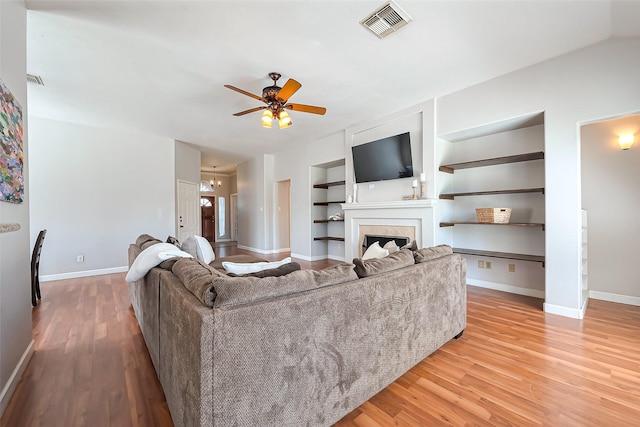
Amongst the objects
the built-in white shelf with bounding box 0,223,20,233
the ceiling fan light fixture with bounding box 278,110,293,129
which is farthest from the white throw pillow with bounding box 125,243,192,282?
the ceiling fan light fixture with bounding box 278,110,293,129

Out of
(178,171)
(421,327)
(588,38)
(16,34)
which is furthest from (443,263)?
(178,171)

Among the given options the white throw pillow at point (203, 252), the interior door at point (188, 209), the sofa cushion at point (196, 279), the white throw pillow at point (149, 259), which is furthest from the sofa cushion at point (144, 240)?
the interior door at point (188, 209)

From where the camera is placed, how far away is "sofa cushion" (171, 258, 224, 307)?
1.06 meters

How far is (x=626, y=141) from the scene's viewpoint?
308 centimetres

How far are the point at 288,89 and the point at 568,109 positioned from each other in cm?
289

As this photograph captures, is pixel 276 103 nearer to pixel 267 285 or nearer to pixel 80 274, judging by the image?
pixel 267 285

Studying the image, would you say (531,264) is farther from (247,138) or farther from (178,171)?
(178,171)

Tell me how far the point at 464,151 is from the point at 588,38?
1689mm

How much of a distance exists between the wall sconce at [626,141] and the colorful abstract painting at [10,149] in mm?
5514

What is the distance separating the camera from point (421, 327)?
185 centimetres

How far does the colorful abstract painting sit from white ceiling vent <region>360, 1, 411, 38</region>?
2483 mm

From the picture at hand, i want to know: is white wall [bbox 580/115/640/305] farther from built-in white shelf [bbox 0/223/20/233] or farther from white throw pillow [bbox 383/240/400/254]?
built-in white shelf [bbox 0/223/20/233]

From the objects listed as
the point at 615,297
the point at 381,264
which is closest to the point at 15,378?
the point at 381,264

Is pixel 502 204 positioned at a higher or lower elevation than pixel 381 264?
higher
